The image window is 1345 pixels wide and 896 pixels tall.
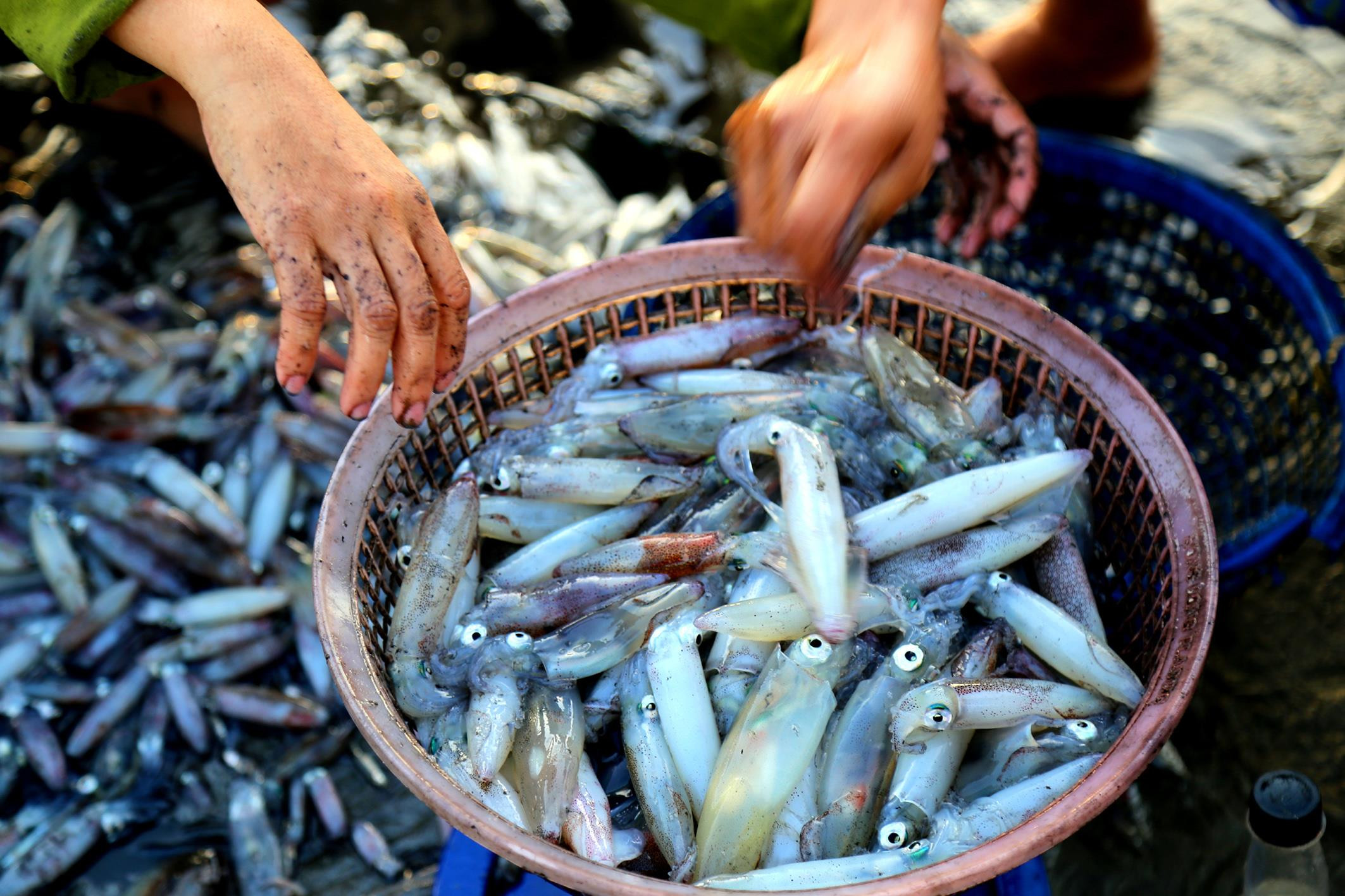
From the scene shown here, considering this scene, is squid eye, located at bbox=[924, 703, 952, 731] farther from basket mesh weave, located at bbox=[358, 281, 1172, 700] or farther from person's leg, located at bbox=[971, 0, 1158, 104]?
person's leg, located at bbox=[971, 0, 1158, 104]

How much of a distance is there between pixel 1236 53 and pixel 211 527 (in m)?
4.70

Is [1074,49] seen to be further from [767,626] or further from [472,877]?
[472,877]

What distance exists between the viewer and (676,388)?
237 centimetres

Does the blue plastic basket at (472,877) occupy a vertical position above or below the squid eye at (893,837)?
below

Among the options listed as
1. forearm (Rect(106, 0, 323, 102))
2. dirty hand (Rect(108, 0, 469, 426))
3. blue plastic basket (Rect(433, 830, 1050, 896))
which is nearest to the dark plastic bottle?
blue plastic basket (Rect(433, 830, 1050, 896))

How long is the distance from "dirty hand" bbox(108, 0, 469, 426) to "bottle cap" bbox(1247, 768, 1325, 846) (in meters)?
1.57

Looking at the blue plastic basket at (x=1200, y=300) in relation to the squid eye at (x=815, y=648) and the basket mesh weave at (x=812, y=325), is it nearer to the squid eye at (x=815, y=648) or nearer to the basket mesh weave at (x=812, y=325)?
the basket mesh weave at (x=812, y=325)

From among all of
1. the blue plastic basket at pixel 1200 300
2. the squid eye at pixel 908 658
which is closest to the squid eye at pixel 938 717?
the squid eye at pixel 908 658

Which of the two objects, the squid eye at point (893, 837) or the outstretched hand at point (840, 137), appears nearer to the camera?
the outstretched hand at point (840, 137)

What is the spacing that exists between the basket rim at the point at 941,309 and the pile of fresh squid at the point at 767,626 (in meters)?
0.13

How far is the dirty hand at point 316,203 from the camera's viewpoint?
152 cm

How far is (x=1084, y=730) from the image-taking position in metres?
1.74

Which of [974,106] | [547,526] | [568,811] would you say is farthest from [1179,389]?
[568,811]

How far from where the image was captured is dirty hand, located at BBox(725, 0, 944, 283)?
143 centimetres
